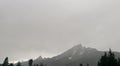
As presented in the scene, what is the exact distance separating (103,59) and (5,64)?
A: 88.9 meters

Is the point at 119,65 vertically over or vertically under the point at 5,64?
under

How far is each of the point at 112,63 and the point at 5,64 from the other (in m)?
94.7

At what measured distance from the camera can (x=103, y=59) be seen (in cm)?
10975

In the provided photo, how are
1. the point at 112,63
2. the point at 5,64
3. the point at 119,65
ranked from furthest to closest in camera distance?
the point at 5,64 < the point at 119,65 < the point at 112,63

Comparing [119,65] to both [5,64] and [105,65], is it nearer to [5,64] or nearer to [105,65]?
[105,65]

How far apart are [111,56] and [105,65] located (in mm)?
5317

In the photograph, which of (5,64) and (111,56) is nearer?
(111,56)

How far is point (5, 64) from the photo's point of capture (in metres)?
170

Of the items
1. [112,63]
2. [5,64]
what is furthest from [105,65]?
[5,64]

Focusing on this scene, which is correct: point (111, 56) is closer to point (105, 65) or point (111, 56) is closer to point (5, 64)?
point (105, 65)

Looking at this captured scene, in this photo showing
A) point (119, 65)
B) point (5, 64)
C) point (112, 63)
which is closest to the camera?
point (112, 63)

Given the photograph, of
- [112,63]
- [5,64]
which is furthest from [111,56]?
[5,64]

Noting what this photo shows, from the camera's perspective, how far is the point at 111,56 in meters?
107

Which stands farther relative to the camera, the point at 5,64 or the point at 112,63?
the point at 5,64
